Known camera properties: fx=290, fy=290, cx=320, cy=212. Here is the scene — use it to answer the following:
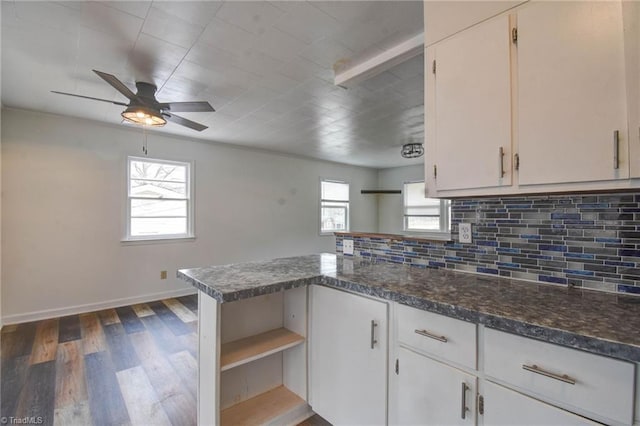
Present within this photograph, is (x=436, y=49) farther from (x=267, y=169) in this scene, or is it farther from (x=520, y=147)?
(x=267, y=169)

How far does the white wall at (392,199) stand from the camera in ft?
23.4

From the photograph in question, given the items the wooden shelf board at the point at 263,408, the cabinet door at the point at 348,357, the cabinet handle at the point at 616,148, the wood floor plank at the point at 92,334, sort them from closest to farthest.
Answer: the cabinet handle at the point at 616,148, the cabinet door at the point at 348,357, the wooden shelf board at the point at 263,408, the wood floor plank at the point at 92,334

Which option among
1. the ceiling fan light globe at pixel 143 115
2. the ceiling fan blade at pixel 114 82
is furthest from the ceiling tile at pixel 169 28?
the ceiling fan light globe at pixel 143 115

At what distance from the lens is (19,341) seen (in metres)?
2.85

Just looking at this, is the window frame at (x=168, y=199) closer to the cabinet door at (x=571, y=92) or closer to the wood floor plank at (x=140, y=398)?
the wood floor plank at (x=140, y=398)

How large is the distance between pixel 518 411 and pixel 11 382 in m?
3.25

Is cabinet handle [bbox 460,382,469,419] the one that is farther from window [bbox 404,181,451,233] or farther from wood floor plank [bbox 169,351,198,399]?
window [bbox 404,181,451,233]

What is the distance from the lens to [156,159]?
13.8 feet

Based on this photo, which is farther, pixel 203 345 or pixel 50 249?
pixel 50 249

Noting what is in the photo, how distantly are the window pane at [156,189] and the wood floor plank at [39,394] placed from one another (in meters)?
2.28

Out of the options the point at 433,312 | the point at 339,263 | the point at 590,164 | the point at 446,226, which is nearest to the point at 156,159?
the point at 339,263

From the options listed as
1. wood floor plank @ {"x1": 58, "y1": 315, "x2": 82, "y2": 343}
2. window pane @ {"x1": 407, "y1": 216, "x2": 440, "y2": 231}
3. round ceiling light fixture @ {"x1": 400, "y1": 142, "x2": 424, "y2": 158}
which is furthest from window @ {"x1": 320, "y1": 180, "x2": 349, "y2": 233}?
wood floor plank @ {"x1": 58, "y1": 315, "x2": 82, "y2": 343}

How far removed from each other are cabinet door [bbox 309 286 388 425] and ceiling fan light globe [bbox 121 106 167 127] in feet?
7.06

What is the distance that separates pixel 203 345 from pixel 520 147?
1727 mm
